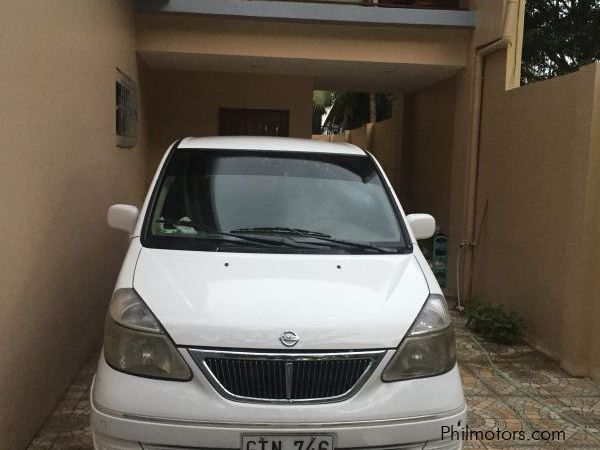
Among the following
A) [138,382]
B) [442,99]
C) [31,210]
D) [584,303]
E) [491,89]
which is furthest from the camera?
[442,99]

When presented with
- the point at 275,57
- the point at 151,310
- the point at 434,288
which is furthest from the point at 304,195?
the point at 275,57

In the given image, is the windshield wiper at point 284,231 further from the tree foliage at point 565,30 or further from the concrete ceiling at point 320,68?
the tree foliage at point 565,30

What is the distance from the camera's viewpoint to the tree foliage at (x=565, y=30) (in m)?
13.7

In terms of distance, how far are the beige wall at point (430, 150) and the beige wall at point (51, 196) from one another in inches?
188

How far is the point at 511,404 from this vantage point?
475 centimetres

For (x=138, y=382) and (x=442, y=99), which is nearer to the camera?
(x=138, y=382)

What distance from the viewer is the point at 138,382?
2.80m

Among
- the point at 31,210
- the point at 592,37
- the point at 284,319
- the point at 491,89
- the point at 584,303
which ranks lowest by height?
the point at 584,303

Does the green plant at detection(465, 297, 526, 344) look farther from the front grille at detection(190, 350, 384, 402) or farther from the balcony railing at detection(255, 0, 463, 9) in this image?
the balcony railing at detection(255, 0, 463, 9)

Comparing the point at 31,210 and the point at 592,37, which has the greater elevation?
the point at 592,37

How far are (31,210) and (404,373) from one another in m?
2.39

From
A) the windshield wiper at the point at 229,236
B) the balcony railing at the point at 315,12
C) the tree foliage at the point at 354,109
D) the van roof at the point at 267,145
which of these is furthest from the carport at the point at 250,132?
the tree foliage at the point at 354,109

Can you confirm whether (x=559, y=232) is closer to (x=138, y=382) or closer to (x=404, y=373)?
(x=404, y=373)

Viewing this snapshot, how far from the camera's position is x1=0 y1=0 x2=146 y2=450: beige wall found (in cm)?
346
